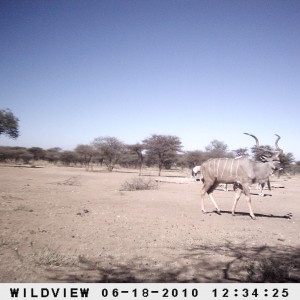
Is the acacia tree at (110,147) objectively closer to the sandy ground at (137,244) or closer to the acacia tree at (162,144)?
the acacia tree at (162,144)

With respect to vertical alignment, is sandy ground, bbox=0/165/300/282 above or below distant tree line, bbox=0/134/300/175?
below

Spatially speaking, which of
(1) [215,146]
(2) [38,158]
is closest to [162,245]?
(1) [215,146]

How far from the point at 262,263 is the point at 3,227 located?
5906mm

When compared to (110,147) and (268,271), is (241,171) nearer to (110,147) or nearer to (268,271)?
(268,271)

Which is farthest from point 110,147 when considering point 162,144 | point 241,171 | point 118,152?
point 241,171

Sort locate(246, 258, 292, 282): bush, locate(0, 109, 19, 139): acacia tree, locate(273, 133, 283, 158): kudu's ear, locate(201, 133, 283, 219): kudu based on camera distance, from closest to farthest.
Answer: locate(246, 258, 292, 282): bush → locate(201, 133, 283, 219): kudu → locate(273, 133, 283, 158): kudu's ear → locate(0, 109, 19, 139): acacia tree

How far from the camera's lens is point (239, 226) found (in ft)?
28.9

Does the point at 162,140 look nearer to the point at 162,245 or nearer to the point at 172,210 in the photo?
the point at 172,210

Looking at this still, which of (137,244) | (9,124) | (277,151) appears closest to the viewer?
(137,244)

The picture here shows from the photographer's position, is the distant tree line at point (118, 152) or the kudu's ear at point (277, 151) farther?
the distant tree line at point (118, 152)

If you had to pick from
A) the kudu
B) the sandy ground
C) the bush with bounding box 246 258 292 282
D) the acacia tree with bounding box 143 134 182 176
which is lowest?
the sandy ground

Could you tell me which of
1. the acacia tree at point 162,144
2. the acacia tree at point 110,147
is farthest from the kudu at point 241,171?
the acacia tree at point 110,147

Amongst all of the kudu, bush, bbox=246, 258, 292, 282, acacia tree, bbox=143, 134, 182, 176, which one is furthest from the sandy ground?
acacia tree, bbox=143, 134, 182, 176

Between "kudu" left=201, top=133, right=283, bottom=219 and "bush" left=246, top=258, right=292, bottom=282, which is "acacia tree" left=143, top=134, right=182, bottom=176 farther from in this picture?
"bush" left=246, top=258, right=292, bottom=282
